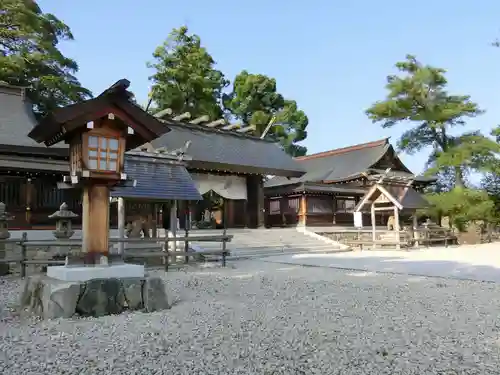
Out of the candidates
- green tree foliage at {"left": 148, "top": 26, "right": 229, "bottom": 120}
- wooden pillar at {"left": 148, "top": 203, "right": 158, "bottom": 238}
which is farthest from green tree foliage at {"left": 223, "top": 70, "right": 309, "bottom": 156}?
wooden pillar at {"left": 148, "top": 203, "right": 158, "bottom": 238}

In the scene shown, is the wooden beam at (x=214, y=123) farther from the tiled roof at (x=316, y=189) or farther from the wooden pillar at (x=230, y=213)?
the tiled roof at (x=316, y=189)

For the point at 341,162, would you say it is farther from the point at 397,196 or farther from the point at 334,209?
the point at 397,196

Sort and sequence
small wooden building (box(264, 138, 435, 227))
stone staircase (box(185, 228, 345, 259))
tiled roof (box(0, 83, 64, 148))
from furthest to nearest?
small wooden building (box(264, 138, 435, 227)), stone staircase (box(185, 228, 345, 259)), tiled roof (box(0, 83, 64, 148))

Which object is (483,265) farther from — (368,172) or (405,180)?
(368,172)

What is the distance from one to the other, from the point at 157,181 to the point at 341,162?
18.2m

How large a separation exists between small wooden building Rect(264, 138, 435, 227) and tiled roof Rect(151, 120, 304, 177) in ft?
5.07

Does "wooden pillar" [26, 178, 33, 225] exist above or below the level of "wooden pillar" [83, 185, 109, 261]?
above

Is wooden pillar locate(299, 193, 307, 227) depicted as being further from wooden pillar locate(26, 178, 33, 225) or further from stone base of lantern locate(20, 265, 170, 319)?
stone base of lantern locate(20, 265, 170, 319)

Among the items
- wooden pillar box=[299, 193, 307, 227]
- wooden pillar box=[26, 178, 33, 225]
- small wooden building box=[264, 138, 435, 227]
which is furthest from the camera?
small wooden building box=[264, 138, 435, 227]

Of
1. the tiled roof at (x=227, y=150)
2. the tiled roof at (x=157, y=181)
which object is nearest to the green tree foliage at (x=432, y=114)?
the tiled roof at (x=227, y=150)

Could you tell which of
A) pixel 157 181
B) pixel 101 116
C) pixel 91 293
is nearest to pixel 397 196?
pixel 157 181

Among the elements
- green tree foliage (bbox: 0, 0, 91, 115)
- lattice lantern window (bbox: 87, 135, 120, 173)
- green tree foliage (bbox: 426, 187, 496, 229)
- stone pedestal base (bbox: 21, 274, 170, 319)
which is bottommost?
stone pedestal base (bbox: 21, 274, 170, 319)

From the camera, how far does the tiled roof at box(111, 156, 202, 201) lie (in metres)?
10.5

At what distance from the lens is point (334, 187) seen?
890 inches
